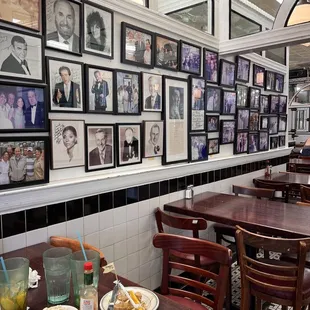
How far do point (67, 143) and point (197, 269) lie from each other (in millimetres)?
1155

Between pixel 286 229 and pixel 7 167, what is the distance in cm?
187

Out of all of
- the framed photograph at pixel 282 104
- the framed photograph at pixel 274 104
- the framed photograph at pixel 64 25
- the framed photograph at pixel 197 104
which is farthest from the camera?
the framed photograph at pixel 282 104

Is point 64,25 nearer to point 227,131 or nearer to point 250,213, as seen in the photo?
point 250,213

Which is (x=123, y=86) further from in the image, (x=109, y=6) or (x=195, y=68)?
(x=195, y=68)

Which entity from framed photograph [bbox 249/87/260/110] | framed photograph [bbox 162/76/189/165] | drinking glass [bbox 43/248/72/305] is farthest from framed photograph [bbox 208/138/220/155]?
drinking glass [bbox 43/248/72/305]

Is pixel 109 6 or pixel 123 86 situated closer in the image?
pixel 109 6

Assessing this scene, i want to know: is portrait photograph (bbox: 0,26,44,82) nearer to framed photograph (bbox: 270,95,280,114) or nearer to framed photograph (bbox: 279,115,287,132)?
framed photograph (bbox: 270,95,280,114)

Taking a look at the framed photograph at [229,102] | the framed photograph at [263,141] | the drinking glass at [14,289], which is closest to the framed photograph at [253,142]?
the framed photograph at [263,141]

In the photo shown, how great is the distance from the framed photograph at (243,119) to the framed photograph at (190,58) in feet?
3.45

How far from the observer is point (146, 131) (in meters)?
2.67

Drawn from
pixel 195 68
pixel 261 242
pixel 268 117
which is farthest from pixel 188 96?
pixel 268 117

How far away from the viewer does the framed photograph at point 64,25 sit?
1.94 m

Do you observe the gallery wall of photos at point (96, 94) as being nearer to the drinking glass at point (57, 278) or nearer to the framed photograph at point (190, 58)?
the framed photograph at point (190, 58)

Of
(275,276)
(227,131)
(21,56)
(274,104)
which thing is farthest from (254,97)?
(21,56)
